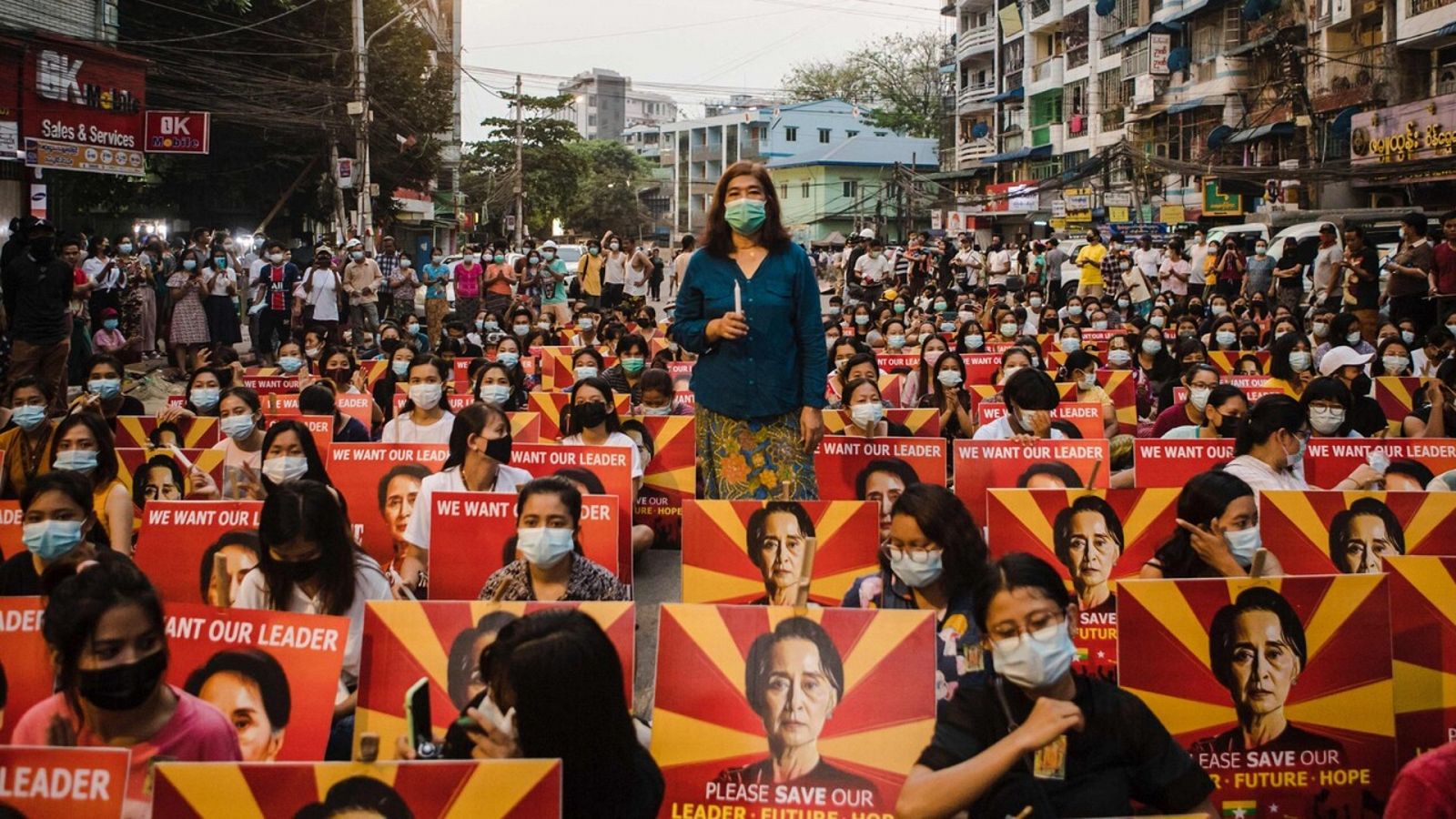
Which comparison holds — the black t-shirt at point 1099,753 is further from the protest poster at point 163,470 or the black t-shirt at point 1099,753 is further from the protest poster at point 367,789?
the protest poster at point 163,470

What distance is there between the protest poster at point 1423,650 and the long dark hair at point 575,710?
2611 millimetres

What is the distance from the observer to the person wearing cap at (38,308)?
13.3 metres

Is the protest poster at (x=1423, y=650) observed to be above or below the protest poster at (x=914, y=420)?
below

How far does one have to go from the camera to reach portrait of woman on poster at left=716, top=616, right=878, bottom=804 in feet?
13.3

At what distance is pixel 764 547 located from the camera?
5.88 m

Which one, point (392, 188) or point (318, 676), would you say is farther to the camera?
point (392, 188)

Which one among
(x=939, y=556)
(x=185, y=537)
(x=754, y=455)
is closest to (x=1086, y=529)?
(x=754, y=455)

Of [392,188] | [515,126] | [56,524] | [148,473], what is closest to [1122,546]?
[56,524]

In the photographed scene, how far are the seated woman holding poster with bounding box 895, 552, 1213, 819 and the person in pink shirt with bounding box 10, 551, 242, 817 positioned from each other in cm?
188

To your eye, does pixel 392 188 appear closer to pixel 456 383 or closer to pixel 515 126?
pixel 515 126

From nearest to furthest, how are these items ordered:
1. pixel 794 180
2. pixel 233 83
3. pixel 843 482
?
pixel 843 482, pixel 233 83, pixel 794 180

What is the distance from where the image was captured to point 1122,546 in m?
6.09

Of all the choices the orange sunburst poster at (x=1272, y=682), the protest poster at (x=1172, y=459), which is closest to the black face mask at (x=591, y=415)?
the protest poster at (x=1172, y=459)

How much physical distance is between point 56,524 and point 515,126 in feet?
201
